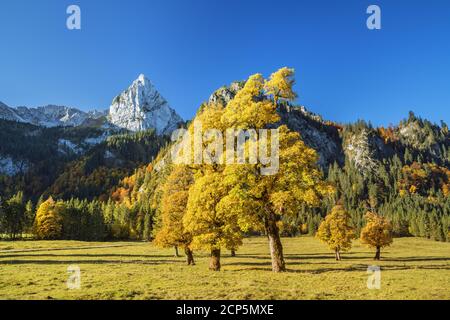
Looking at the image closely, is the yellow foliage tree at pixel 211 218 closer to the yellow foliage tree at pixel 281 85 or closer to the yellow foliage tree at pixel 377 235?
the yellow foliage tree at pixel 281 85

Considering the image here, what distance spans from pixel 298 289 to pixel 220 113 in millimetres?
17645

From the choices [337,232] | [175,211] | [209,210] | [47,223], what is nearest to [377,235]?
[337,232]

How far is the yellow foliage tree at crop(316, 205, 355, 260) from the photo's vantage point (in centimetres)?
7088

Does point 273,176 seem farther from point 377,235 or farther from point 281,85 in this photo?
point 377,235

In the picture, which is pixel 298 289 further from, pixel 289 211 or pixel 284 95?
pixel 284 95

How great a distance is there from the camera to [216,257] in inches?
1259

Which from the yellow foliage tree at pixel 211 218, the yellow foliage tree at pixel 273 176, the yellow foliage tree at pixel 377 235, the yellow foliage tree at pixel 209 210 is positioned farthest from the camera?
the yellow foliage tree at pixel 377 235

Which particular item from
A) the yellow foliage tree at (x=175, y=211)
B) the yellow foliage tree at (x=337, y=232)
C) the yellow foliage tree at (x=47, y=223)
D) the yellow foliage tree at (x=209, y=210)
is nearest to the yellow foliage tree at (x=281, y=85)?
the yellow foliage tree at (x=209, y=210)

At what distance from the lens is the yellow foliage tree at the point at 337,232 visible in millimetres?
70875

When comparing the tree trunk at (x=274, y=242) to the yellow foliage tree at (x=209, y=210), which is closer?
the tree trunk at (x=274, y=242)

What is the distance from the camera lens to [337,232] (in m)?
72.5

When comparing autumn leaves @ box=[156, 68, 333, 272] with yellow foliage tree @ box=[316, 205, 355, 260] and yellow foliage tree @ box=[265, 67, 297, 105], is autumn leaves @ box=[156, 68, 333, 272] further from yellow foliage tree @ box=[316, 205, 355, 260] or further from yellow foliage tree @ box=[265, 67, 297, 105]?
yellow foliage tree @ box=[316, 205, 355, 260]

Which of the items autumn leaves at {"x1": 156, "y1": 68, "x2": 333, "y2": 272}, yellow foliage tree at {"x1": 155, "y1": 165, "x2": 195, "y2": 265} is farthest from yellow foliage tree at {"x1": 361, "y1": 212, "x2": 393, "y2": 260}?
autumn leaves at {"x1": 156, "y1": 68, "x2": 333, "y2": 272}
